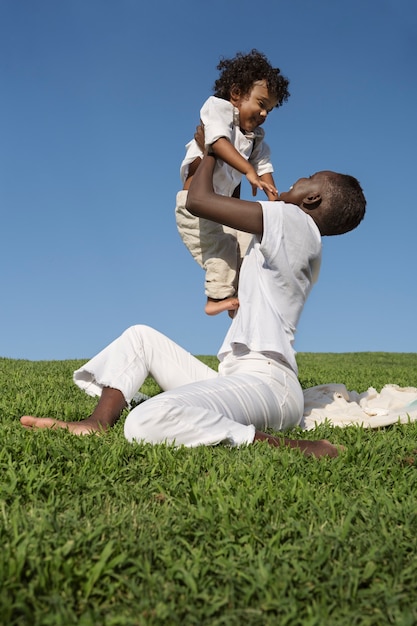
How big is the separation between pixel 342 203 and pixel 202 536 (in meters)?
2.67

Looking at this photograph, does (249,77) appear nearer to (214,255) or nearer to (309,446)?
(214,255)

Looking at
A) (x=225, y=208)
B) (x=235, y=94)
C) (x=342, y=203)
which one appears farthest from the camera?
(x=235, y=94)

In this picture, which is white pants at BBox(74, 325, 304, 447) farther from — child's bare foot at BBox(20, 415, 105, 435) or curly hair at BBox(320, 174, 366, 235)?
curly hair at BBox(320, 174, 366, 235)

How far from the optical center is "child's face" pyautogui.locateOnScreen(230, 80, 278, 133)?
5.48 m

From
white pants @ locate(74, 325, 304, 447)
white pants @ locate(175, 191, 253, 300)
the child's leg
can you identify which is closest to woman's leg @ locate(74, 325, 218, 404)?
white pants @ locate(74, 325, 304, 447)

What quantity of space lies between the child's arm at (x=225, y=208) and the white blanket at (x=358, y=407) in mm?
1905

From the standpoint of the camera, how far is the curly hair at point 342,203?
172 inches

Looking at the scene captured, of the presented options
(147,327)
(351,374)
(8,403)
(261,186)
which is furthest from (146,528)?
(351,374)

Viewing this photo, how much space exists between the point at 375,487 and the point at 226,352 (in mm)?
1491

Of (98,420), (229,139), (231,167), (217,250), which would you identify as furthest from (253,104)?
(98,420)

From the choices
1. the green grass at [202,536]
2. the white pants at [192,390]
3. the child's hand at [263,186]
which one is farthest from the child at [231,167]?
the green grass at [202,536]

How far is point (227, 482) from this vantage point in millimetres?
3137

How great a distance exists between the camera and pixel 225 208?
13.3ft

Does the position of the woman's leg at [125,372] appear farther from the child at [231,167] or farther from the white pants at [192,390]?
the child at [231,167]
